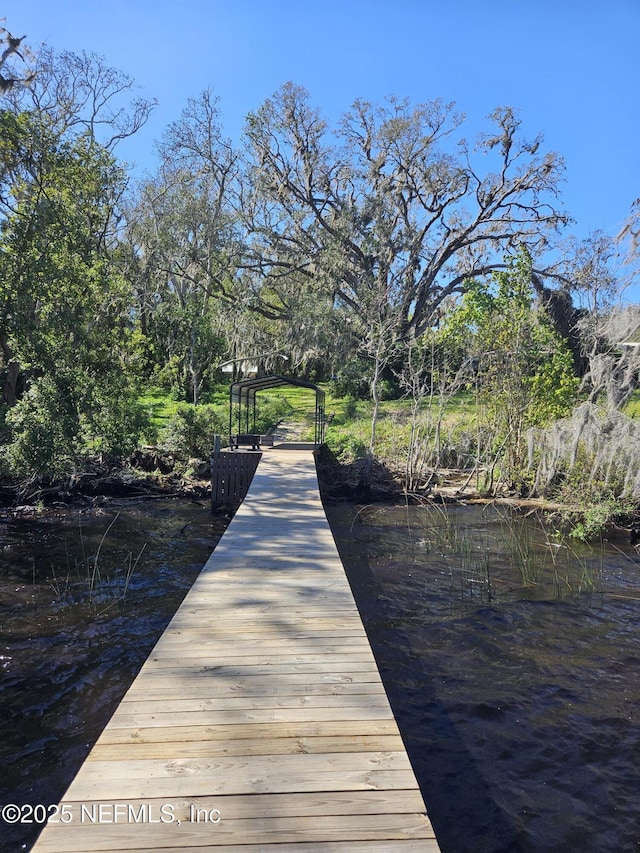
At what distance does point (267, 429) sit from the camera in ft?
66.7

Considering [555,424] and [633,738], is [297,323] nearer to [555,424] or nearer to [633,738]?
[555,424]

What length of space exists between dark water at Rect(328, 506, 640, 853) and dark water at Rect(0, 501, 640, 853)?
0.01 m

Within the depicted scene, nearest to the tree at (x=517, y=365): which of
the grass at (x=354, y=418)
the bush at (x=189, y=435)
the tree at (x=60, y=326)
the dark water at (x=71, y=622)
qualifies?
the grass at (x=354, y=418)

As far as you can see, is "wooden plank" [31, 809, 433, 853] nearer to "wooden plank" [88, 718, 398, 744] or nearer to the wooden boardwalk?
the wooden boardwalk

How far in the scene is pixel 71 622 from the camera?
6.43 metres

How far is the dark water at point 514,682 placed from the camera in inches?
146

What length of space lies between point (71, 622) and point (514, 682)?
473 centimetres

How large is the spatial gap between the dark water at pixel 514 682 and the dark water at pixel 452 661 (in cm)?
1

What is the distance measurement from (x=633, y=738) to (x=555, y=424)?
719 cm

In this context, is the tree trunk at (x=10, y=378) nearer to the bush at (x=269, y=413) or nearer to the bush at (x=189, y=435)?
the bush at (x=189, y=435)

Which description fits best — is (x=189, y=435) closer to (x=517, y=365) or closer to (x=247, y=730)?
(x=517, y=365)

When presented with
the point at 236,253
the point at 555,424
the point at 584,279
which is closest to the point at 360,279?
the point at 236,253

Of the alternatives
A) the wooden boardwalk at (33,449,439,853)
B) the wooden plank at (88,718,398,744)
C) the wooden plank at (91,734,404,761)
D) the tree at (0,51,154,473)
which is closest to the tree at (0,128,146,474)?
the tree at (0,51,154,473)

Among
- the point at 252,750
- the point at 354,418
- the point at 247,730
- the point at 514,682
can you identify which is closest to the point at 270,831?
the point at 252,750
